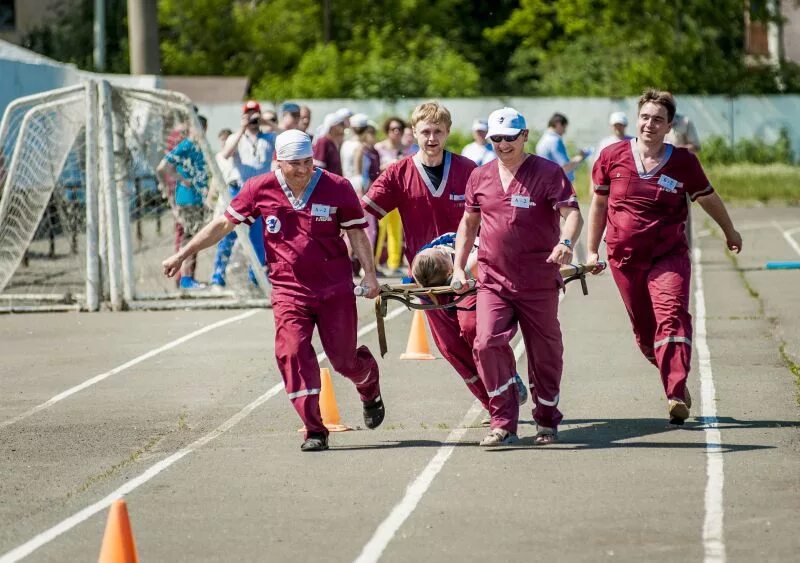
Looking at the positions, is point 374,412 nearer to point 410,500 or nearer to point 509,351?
point 509,351

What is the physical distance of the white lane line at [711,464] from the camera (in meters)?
7.02

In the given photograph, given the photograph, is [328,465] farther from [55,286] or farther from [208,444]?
[55,286]

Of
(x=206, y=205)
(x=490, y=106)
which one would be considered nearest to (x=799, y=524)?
(x=206, y=205)

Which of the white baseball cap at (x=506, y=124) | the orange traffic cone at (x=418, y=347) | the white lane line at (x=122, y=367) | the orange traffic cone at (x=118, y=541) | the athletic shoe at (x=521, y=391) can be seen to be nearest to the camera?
the orange traffic cone at (x=118, y=541)

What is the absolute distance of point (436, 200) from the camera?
10.1m

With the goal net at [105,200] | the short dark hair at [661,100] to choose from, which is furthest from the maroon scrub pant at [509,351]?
the goal net at [105,200]

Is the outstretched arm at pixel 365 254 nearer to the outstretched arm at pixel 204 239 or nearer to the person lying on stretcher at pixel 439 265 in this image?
the person lying on stretcher at pixel 439 265

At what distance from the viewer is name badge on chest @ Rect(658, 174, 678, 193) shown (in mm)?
10055

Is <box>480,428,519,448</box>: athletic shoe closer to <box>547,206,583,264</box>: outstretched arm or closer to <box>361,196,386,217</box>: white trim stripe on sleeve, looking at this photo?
<box>547,206,583,264</box>: outstretched arm

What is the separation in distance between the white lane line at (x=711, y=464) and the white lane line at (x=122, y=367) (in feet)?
14.9

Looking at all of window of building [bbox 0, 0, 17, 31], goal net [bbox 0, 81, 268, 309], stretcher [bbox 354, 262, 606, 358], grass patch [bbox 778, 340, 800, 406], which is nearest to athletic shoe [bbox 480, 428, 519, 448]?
stretcher [bbox 354, 262, 606, 358]

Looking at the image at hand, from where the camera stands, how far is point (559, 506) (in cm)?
784

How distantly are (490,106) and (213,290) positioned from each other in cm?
2770

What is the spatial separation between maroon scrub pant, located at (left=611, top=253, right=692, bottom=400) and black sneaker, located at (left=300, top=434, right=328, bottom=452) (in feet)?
7.03
